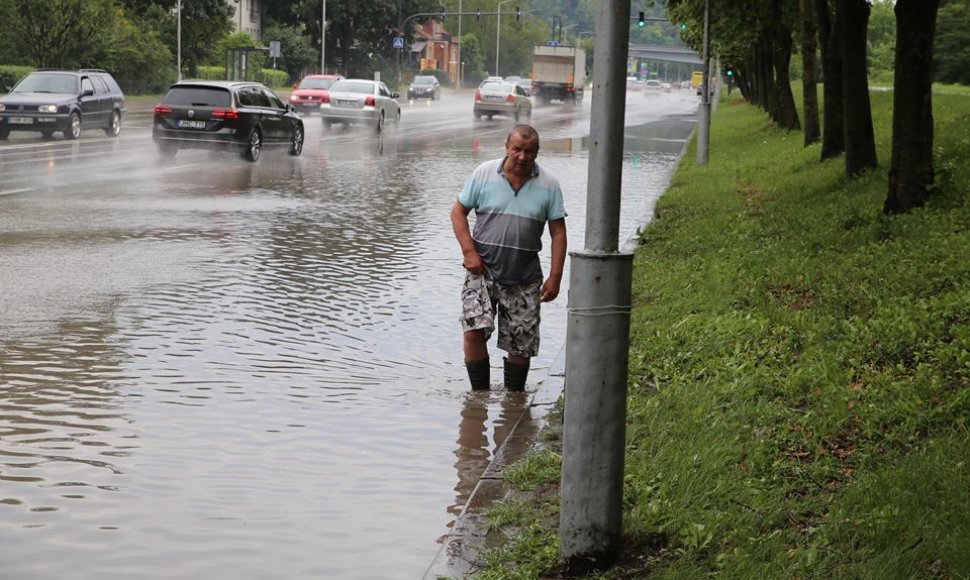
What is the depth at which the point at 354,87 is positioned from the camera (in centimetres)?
4269

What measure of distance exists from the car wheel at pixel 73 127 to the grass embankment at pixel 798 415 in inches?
877

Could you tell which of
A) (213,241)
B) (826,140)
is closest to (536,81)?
(826,140)

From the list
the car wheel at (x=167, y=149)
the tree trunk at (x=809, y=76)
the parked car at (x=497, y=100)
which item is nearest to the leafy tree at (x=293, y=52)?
the parked car at (x=497, y=100)

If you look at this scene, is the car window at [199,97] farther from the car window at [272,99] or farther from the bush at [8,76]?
the bush at [8,76]

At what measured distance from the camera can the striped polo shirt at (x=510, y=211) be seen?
7.60 m

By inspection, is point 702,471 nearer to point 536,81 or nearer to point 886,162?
point 886,162

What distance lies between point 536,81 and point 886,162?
2694 inches

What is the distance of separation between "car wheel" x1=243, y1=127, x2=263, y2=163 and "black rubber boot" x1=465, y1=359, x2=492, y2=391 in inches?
781

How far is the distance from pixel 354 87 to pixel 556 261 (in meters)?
36.1

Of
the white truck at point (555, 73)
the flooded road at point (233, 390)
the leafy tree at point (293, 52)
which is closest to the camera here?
the flooded road at point (233, 390)

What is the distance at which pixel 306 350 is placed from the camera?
9211 mm

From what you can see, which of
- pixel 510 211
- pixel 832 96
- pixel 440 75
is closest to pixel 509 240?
pixel 510 211

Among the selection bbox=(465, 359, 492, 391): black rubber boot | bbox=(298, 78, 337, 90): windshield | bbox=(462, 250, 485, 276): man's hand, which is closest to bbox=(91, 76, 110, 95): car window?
bbox=(298, 78, 337, 90): windshield

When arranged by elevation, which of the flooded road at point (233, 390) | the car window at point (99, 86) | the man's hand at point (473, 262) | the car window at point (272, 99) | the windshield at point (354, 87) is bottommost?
the flooded road at point (233, 390)
